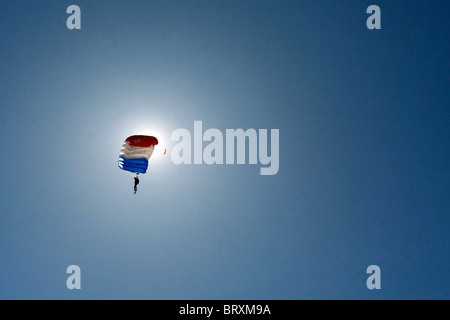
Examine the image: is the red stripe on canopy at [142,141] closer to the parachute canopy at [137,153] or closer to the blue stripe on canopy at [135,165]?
the parachute canopy at [137,153]

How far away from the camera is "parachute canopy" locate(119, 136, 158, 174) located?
17.2 metres

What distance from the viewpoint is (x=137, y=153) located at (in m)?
17.3

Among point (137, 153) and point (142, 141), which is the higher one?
point (142, 141)

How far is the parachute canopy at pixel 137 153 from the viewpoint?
17.2 meters

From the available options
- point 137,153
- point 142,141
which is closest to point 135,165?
point 137,153

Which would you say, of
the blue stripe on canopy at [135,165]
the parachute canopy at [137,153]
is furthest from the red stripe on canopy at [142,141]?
the blue stripe on canopy at [135,165]

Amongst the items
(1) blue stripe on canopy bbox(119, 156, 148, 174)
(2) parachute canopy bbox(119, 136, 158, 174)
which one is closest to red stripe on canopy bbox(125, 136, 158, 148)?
(2) parachute canopy bbox(119, 136, 158, 174)

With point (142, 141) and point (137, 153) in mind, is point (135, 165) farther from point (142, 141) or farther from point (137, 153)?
point (142, 141)

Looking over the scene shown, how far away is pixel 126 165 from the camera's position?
56.4 ft
